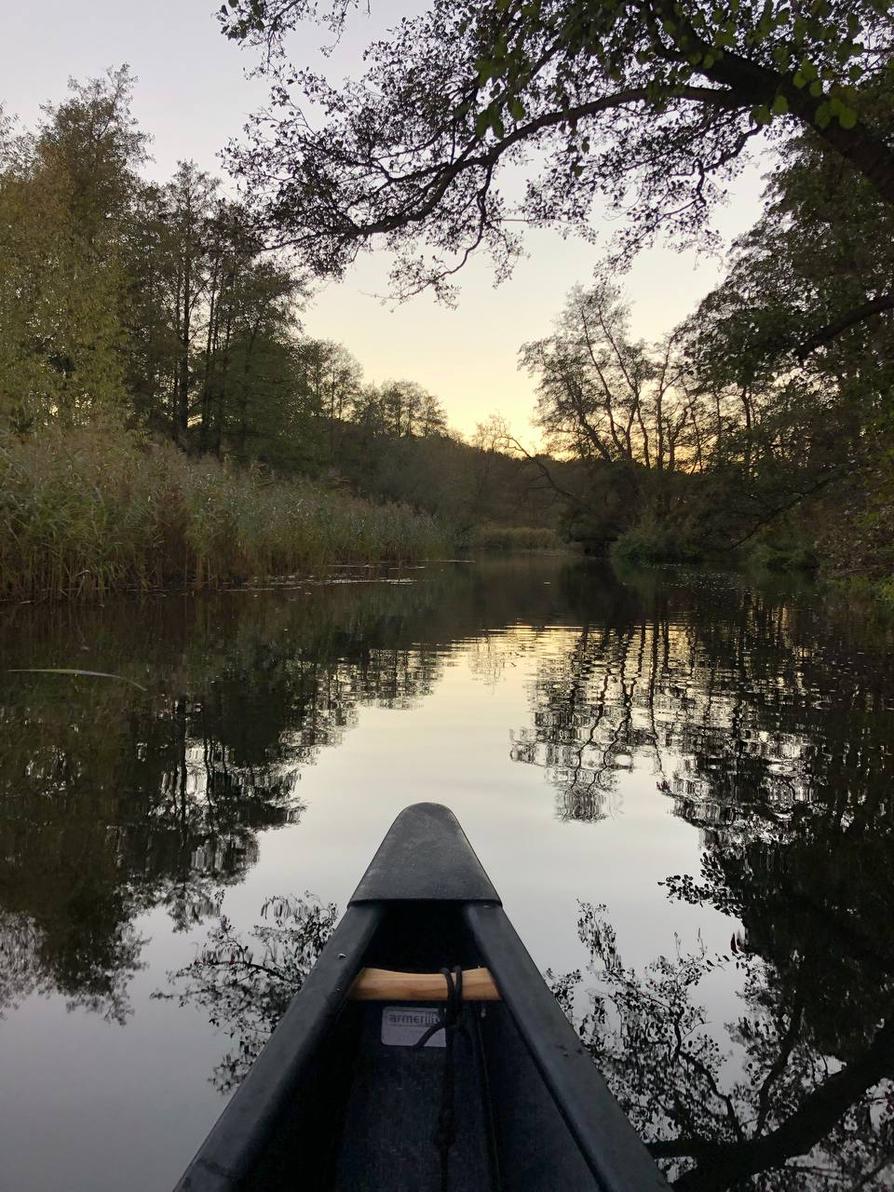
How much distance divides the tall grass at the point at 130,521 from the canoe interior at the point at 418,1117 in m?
8.73

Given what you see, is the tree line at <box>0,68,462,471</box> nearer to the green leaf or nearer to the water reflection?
the water reflection

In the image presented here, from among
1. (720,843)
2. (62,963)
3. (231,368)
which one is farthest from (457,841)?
(231,368)

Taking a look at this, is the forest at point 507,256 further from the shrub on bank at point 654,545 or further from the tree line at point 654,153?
the shrub on bank at point 654,545

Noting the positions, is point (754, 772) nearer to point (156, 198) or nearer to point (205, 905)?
point (205, 905)

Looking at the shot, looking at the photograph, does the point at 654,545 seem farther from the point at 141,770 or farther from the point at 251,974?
the point at 251,974

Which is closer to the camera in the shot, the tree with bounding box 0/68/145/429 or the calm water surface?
the calm water surface

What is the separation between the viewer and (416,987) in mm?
1534

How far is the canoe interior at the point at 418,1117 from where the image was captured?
1290 millimetres

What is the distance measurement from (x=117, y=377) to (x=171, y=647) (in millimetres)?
13541

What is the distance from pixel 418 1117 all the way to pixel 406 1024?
0.17 metres

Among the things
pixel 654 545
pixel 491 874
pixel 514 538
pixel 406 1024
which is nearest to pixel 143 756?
pixel 491 874

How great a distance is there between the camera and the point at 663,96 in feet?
16.2

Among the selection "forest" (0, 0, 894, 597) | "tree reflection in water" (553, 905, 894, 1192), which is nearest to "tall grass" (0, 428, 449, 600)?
"forest" (0, 0, 894, 597)

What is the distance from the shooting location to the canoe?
106 centimetres
